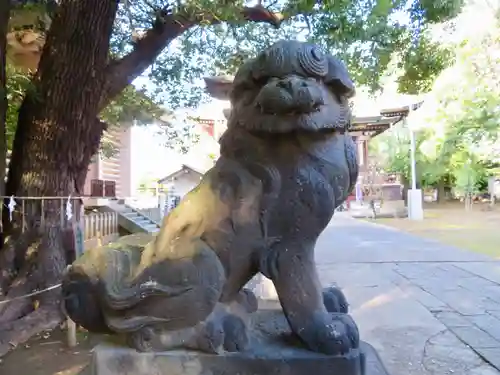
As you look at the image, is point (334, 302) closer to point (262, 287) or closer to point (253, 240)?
point (253, 240)

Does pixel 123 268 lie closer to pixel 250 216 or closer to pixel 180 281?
pixel 180 281

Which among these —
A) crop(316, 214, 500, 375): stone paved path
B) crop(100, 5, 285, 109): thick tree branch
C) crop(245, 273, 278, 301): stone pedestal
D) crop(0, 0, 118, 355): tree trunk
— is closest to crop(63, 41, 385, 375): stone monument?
crop(316, 214, 500, 375): stone paved path

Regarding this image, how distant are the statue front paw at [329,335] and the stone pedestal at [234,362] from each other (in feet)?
0.07

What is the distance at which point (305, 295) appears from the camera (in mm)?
1447

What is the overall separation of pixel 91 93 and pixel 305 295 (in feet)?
10.6

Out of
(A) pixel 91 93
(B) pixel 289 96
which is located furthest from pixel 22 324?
(B) pixel 289 96

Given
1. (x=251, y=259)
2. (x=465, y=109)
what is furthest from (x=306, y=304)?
(x=465, y=109)

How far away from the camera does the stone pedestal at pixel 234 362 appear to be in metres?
1.40

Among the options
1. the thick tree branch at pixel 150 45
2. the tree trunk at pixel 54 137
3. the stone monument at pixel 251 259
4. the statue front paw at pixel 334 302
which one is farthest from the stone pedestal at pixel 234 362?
the thick tree branch at pixel 150 45

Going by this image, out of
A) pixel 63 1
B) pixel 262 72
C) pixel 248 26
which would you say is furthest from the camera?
pixel 248 26

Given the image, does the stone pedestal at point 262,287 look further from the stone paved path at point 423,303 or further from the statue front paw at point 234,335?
the statue front paw at point 234,335

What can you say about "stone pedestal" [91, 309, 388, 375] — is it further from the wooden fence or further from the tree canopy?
the tree canopy

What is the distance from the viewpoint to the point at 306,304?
1.44 meters

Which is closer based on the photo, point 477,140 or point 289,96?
point 289,96
